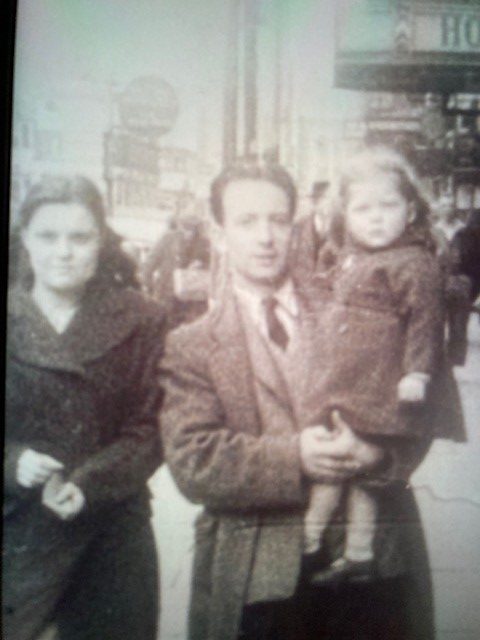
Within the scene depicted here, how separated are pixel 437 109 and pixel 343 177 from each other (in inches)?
15.8

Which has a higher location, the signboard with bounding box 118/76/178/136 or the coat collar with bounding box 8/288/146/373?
the signboard with bounding box 118/76/178/136

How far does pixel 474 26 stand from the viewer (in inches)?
106

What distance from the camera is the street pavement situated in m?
2.62

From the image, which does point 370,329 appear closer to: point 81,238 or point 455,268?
point 455,268

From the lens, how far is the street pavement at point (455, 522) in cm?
262

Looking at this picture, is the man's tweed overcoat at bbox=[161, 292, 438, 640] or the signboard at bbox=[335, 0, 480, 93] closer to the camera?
the man's tweed overcoat at bbox=[161, 292, 438, 640]

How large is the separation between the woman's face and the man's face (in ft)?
1.31

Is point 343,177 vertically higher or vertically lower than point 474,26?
lower

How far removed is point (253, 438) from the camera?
2.53 meters

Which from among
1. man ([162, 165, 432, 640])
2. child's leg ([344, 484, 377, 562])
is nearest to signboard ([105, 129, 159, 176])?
man ([162, 165, 432, 640])

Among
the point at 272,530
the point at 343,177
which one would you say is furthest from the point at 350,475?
the point at 343,177

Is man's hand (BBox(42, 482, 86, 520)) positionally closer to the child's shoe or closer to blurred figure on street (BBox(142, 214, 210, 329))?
blurred figure on street (BBox(142, 214, 210, 329))

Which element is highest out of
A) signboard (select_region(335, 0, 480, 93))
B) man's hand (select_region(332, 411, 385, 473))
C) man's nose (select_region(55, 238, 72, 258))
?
signboard (select_region(335, 0, 480, 93))

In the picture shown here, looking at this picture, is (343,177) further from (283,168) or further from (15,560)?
(15,560)
